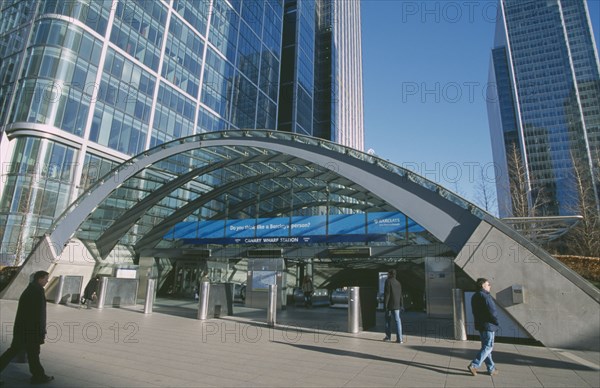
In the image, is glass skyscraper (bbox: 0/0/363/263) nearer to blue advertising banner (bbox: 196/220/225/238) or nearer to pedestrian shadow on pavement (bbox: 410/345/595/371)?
blue advertising banner (bbox: 196/220/225/238)

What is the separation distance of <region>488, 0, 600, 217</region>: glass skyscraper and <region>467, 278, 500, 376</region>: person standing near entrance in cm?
9271

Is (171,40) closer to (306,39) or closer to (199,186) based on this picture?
(199,186)

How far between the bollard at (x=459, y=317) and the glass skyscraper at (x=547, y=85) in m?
89.5

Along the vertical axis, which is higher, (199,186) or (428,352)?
(199,186)

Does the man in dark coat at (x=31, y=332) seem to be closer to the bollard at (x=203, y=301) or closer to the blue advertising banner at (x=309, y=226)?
the bollard at (x=203, y=301)

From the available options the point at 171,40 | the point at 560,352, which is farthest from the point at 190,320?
the point at 171,40

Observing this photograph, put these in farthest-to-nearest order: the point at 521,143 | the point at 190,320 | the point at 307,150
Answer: the point at 521,143, the point at 307,150, the point at 190,320

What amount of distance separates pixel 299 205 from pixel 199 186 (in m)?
7.09

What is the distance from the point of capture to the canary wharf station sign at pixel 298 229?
65.5ft

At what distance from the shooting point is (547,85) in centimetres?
10950

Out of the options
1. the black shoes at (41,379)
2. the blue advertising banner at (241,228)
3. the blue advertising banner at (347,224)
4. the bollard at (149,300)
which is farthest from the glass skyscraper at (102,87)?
the black shoes at (41,379)

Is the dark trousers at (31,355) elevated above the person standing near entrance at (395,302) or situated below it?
below

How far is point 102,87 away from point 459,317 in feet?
110

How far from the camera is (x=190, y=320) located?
12.8 m
